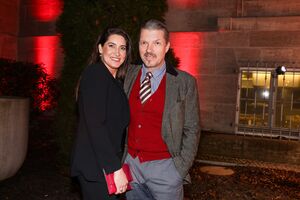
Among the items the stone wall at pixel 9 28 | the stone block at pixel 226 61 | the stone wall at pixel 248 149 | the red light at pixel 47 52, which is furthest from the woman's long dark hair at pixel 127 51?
the stone wall at pixel 9 28

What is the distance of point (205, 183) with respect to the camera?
5.75 meters

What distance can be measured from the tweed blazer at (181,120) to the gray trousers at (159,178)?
0.22 feet

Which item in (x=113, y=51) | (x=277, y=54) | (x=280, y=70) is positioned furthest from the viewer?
(x=277, y=54)

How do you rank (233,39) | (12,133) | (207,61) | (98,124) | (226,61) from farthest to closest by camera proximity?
1. (207,61)
2. (226,61)
3. (233,39)
4. (12,133)
5. (98,124)

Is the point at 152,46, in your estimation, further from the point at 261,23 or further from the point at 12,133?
the point at 261,23

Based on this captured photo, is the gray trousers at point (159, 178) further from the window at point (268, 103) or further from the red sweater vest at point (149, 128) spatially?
the window at point (268, 103)

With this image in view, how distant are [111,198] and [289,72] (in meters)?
7.54

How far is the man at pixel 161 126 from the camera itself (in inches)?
108

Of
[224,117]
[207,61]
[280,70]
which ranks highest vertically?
[207,61]

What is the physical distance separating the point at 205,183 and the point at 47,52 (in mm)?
7352

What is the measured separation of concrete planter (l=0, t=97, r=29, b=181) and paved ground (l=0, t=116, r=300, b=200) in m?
0.44

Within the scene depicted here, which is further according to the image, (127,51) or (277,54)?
(277,54)

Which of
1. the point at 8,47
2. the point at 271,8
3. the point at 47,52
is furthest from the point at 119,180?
the point at 8,47

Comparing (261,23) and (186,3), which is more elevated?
(186,3)
